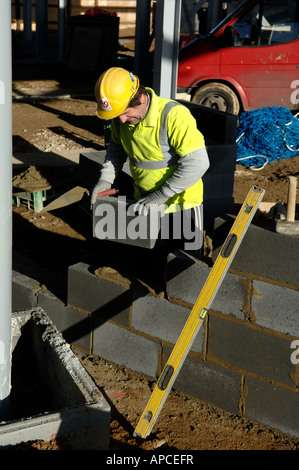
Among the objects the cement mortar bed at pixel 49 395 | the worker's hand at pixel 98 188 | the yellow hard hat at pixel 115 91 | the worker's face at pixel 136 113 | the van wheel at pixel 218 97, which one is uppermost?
the yellow hard hat at pixel 115 91

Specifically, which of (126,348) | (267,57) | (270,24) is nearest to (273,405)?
(126,348)

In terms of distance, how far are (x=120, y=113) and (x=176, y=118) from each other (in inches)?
15.4

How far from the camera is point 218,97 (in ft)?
39.1

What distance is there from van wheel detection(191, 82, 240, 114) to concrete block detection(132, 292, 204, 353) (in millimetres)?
7332

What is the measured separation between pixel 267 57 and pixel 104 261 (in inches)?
280

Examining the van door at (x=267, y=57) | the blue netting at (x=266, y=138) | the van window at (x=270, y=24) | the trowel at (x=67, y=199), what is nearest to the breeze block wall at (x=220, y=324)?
the trowel at (x=67, y=199)

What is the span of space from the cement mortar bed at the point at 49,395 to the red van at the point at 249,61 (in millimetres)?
8219

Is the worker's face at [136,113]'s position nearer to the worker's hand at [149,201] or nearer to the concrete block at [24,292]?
the worker's hand at [149,201]

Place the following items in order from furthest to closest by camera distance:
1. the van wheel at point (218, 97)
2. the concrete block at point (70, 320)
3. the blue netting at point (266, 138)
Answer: the van wheel at point (218, 97)
the blue netting at point (266, 138)
the concrete block at point (70, 320)

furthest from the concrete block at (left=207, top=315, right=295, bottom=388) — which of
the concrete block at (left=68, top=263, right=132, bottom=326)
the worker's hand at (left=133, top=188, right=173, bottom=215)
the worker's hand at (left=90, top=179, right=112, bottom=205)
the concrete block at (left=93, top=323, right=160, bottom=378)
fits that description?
the worker's hand at (left=90, top=179, right=112, bottom=205)

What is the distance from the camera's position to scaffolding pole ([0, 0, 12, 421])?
2.98 metres

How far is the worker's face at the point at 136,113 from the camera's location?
471 centimetres

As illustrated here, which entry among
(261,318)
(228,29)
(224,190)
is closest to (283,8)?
(228,29)

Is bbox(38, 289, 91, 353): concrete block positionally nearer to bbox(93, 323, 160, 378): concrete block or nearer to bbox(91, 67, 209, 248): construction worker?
bbox(93, 323, 160, 378): concrete block
